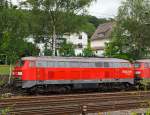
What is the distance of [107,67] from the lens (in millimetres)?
31828

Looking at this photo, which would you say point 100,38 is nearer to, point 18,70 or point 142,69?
point 142,69

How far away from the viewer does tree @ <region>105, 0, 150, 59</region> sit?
4906 centimetres

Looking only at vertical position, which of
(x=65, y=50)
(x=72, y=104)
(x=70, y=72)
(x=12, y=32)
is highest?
(x=12, y=32)

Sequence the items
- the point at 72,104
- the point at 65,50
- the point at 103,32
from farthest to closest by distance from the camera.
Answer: the point at 103,32, the point at 65,50, the point at 72,104

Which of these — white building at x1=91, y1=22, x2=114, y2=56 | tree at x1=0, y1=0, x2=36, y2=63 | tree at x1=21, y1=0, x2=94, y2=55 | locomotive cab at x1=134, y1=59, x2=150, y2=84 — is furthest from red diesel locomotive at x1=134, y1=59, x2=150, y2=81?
white building at x1=91, y1=22, x2=114, y2=56

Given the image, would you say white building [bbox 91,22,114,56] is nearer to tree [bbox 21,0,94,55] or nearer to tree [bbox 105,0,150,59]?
tree [bbox 105,0,150,59]

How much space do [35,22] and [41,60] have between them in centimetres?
1602

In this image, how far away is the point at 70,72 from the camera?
97.4ft

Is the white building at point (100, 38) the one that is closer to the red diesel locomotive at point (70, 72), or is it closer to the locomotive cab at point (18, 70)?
the red diesel locomotive at point (70, 72)

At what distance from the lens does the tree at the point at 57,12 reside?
42.7 meters

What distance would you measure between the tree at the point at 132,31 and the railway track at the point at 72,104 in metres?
23.0

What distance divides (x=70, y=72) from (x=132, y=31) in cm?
2153

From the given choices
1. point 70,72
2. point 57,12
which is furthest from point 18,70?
point 57,12

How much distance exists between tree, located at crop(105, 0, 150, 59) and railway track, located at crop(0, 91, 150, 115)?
2301cm
